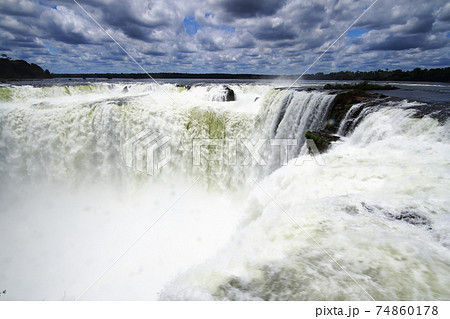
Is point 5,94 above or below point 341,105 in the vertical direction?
above

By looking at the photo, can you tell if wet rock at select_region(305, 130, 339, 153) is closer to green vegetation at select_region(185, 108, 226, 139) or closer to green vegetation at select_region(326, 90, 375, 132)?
green vegetation at select_region(326, 90, 375, 132)

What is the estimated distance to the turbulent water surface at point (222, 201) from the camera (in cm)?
273

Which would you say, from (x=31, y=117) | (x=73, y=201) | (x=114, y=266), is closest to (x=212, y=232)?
(x=114, y=266)

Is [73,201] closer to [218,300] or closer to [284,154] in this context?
[284,154]

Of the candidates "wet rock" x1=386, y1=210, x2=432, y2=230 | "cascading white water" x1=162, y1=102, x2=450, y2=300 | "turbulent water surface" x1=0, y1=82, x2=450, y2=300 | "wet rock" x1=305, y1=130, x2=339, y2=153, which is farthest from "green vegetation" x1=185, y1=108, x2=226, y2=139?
"wet rock" x1=386, y1=210, x2=432, y2=230

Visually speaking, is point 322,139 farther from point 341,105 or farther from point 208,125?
point 208,125

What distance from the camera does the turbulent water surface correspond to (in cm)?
273

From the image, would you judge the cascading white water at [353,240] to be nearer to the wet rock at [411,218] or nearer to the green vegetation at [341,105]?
the wet rock at [411,218]

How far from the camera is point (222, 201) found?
11.2 m

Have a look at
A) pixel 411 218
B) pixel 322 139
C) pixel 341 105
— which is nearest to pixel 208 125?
pixel 341 105

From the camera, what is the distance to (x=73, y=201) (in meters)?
11.4

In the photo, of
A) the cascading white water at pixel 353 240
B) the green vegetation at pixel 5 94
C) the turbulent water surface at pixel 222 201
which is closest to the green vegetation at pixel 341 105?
the turbulent water surface at pixel 222 201

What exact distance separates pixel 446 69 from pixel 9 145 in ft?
111

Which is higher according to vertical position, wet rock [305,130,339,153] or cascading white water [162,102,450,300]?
wet rock [305,130,339,153]
